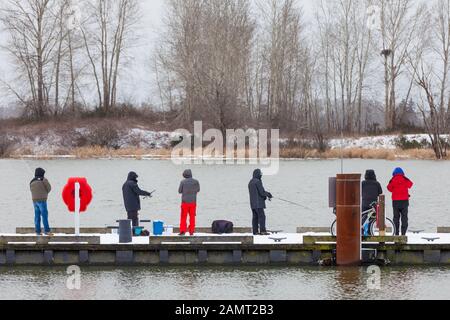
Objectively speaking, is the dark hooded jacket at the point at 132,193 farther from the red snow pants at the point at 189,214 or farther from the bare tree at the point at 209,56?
the bare tree at the point at 209,56

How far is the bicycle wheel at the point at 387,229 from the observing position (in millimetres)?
22141

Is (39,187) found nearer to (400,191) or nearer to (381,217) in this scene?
(381,217)

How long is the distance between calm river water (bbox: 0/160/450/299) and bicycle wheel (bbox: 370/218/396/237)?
1301 mm

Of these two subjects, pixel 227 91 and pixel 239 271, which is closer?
pixel 239 271

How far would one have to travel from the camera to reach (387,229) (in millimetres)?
23719

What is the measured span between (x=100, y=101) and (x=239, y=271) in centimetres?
6628

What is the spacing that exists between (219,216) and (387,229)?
12.2 m

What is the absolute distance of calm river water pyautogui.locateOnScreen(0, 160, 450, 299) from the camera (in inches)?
762

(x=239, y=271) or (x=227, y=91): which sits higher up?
(x=227, y=91)

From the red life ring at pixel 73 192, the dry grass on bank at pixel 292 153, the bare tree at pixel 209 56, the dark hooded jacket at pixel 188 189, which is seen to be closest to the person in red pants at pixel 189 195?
the dark hooded jacket at pixel 188 189

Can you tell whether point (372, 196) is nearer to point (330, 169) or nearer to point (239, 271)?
point (239, 271)
